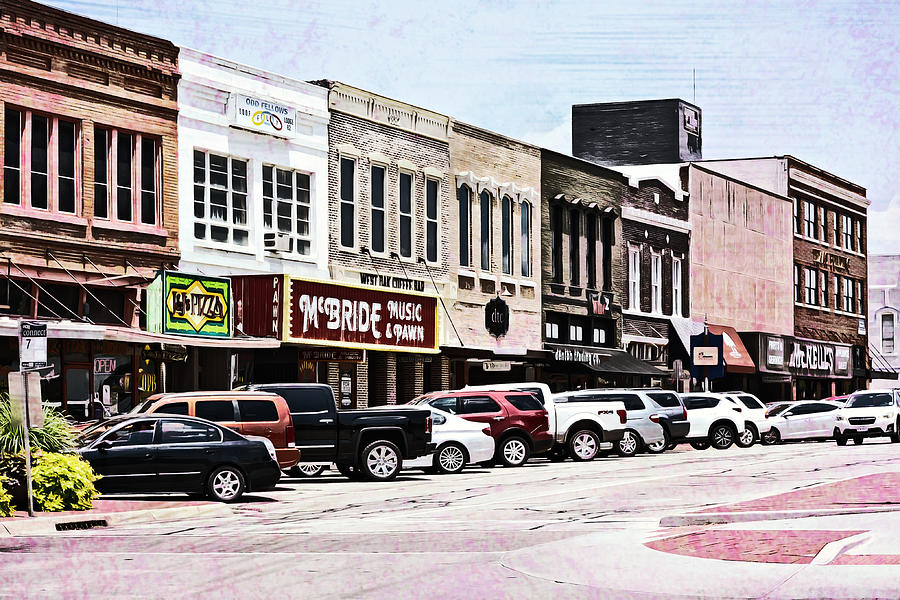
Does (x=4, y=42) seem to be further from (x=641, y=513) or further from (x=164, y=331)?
(x=641, y=513)

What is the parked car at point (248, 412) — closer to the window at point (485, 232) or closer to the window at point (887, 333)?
the window at point (485, 232)

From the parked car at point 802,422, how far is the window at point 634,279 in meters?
9.37

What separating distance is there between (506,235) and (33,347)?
93.2 feet

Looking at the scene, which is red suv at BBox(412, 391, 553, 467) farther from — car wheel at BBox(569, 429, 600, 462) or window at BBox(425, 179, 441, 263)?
window at BBox(425, 179, 441, 263)

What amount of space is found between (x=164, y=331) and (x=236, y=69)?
767cm

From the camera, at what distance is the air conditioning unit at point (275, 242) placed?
1438 inches

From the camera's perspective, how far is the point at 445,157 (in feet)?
145

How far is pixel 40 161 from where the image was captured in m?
30.8

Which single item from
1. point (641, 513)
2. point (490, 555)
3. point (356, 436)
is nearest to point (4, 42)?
point (356, 436)

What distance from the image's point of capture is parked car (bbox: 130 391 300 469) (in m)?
25.7

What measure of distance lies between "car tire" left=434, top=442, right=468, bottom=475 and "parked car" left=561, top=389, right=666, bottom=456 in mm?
A: 6759

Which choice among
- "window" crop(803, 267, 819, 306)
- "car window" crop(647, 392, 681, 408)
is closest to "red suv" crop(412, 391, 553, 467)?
"car window" crop(647, 392, 681, 408)

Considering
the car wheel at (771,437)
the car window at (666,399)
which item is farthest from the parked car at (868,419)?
the car window at (666,399)

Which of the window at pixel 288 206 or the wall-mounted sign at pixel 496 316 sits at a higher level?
the window at pixel 288 206
